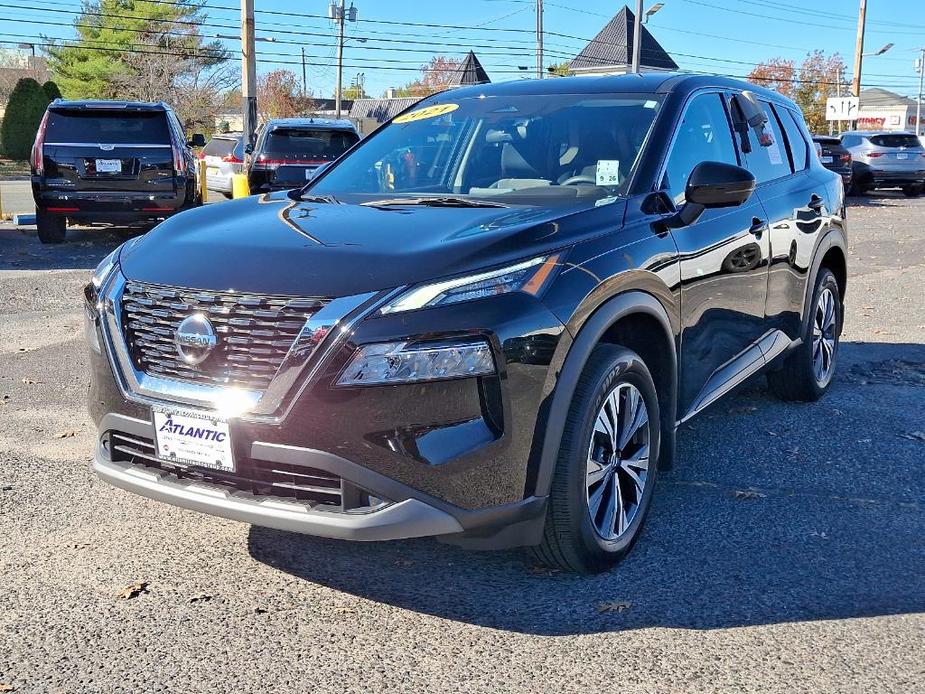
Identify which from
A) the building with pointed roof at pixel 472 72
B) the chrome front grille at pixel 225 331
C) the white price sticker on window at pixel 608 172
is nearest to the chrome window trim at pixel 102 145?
the white price sticker on window at pixel 608 172

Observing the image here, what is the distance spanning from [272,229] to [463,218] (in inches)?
27.4

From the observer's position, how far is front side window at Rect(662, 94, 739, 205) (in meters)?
4.22

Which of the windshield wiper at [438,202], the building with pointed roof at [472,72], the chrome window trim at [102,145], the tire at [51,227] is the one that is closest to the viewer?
the windshield wiper at [438,202]

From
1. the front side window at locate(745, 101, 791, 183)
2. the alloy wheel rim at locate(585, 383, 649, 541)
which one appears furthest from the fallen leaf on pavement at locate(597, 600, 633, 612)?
the front side window at locate(745, 101, 791, 183)

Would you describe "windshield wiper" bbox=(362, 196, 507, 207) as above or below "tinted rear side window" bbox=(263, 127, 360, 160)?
below

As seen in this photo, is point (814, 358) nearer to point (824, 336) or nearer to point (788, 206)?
point (824, 336)

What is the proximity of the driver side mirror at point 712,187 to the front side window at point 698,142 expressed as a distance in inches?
3.5

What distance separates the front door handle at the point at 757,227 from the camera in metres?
4.73

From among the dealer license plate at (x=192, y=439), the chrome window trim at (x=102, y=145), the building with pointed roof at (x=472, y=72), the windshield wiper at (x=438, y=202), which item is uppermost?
the building with pointed roof at (x=472, y=72)

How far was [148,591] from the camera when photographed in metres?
3.50

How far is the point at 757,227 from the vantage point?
4.80m

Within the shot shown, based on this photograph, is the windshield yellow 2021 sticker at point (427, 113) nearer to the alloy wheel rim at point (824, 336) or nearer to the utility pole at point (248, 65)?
the alloy wheel rim at point (824, 336)

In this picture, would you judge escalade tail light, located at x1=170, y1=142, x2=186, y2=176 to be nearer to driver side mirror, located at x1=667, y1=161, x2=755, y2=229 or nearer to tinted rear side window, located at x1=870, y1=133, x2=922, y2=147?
driver side mirror, located at x1=667, y1=161, x2=755, y2=229

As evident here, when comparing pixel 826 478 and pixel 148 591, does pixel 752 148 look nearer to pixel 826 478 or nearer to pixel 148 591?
pixel 826 478
